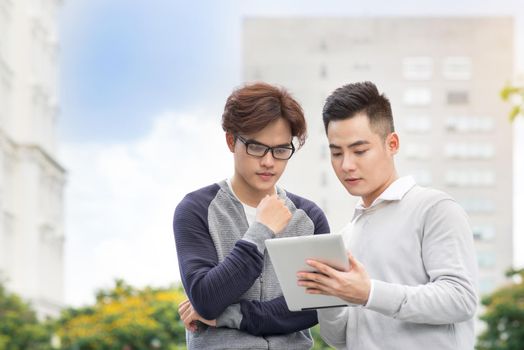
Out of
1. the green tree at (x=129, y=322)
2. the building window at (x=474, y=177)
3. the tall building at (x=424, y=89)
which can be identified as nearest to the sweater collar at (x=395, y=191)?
the green tree at (x=129, y=322)

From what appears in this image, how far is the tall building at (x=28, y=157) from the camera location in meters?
40.5

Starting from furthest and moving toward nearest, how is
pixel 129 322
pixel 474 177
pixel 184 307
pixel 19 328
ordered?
pixel 474 177 < pixel 19 328 < pixel 129 322 < pixel 184 307

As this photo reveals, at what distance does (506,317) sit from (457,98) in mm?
45073

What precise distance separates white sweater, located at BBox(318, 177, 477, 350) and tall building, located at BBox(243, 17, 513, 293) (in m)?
64.2

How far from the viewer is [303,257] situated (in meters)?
2.78

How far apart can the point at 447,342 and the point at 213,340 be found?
0.76 m

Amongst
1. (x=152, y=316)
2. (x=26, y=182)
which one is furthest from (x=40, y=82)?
(x=152, y=316)

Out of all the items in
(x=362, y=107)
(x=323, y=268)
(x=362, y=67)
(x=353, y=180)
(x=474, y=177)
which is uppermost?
(x=362, y=67)

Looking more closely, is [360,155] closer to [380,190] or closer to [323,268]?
[380,190]

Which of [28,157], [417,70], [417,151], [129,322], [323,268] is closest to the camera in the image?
[323,268]

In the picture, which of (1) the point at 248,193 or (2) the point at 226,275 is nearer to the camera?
(2) the point at 226,275

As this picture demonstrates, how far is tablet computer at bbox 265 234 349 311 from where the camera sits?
2.72 meters

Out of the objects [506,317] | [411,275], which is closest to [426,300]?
[411,275]

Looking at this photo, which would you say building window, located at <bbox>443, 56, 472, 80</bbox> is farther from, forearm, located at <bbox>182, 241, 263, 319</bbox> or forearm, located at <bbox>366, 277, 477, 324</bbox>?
forearm, located at <bbox>366, 277, 477, 324</bbox>
